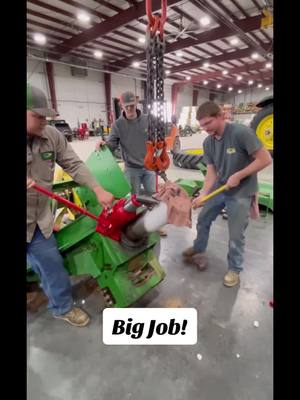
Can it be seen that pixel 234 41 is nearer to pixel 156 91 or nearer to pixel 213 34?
pixel 213 34

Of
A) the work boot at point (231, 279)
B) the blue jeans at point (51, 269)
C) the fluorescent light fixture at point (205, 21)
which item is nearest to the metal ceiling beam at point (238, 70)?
the fluorescent light fixture at point (205, 21)

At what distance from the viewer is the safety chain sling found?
1229mm

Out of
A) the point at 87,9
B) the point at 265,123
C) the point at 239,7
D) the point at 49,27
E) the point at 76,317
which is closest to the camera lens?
the point at 76,317

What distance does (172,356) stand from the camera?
1.41 m

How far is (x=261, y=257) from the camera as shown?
236 cm

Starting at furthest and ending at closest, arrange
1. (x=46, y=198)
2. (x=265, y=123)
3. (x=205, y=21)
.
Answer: (x=205, y=21), (x=265, y=123), (x=46, y=198)

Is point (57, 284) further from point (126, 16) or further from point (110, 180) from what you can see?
point (126, 16)

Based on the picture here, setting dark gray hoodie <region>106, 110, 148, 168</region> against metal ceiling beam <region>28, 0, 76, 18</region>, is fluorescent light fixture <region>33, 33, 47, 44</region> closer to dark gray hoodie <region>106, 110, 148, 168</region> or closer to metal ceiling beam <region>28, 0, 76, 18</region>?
metal ceiling beam <region>28, 0, 76, 18</region>

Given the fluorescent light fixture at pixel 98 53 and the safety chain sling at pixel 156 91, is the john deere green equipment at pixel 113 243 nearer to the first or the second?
the safety chain sling at pixel 156 91

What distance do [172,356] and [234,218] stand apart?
1.06 meters

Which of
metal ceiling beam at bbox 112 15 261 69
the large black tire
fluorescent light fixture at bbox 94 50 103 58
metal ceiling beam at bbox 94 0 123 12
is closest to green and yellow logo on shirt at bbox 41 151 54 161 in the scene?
the large black tire

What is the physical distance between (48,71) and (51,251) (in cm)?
1057

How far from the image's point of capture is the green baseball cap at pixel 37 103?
126cm

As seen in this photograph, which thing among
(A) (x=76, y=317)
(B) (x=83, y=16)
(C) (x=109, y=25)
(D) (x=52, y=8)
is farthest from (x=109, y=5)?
(A) (x=76, y=317)
